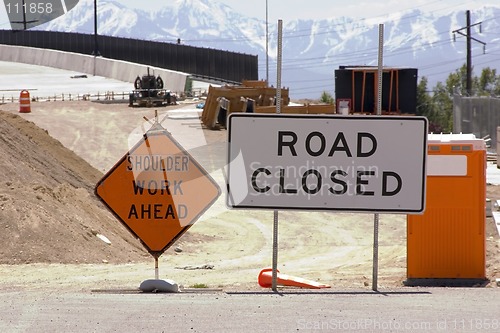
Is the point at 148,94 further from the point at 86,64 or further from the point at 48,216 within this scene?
the point at 48,216

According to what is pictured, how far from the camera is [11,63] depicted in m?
89.9

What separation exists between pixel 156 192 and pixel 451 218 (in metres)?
3.44

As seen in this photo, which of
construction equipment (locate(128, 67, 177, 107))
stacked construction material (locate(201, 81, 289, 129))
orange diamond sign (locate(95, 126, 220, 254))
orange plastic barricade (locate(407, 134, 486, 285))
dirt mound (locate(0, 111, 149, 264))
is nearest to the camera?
orange diamond sign (locate(95, 126, 220, 254))

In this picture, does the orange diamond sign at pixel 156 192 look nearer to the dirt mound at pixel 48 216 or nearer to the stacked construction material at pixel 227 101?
the dirt mound at pixel 48 216

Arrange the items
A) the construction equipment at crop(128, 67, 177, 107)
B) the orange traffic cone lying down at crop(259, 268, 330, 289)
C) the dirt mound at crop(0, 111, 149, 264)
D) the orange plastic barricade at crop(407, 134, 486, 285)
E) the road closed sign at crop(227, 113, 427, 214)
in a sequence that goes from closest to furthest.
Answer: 1. the road closed sign at crop(227, 113, 427, 214)
2. the orange traffic cone lying down at crop(259, 268, 330, 289)
3. the orange plastic barricade at crop(407, 134, 486, 285)
4. the dirt mound at crop(0, 111, 149, 264)
5. the construction equipment at crop(128, 67, 177, 107)

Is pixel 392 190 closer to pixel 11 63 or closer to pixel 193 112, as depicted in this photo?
pixel 193 112

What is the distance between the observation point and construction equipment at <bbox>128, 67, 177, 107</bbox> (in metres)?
57.0

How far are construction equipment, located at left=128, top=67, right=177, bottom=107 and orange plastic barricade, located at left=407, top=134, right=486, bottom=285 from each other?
44924mm

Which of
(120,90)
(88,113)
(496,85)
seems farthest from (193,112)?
(496,85)

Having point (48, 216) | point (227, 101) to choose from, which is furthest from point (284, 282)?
point (227, 101)

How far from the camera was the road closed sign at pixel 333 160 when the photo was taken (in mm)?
9992

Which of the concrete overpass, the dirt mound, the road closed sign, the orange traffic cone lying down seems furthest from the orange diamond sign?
the concrete overpass

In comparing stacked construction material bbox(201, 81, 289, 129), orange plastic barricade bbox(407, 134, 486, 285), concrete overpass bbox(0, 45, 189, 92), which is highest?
concrete overpass bbox(0, 45, 189, 92)

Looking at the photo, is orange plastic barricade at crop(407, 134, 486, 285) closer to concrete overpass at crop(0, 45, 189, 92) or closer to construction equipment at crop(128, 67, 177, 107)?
construction equipment at crop(128, 67, 177, 107)
